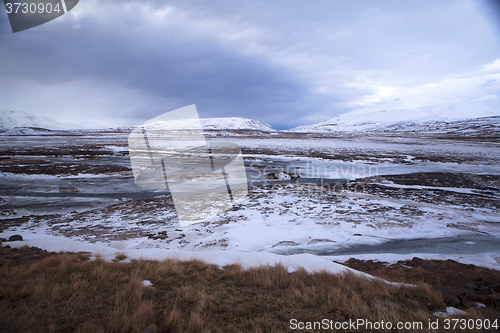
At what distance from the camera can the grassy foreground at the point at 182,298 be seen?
Answer: 340cm

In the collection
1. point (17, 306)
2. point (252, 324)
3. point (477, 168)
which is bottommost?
point (477, 168)

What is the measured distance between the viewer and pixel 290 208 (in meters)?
11.7

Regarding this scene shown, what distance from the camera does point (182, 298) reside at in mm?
4270

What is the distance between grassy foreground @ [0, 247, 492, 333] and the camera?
340cm

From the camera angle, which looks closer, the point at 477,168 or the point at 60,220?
the point at 60,220

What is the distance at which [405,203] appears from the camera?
478 inches

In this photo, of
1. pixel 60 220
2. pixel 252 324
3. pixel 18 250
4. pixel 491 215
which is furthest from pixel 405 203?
pixel 60 220

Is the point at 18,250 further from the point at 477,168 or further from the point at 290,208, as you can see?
the point at 477,168

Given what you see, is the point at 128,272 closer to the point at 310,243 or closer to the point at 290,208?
the point at 310,243

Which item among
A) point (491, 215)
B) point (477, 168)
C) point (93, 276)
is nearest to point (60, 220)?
point (93, 276)

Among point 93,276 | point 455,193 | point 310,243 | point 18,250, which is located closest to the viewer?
point 93,276

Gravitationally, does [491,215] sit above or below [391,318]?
below

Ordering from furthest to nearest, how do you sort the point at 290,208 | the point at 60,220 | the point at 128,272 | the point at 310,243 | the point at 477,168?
the point at 477,168
the point at 290,208
the point at 60,220
the point at 310,243
the point at 128,272

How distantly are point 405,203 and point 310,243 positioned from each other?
23.6 feet
